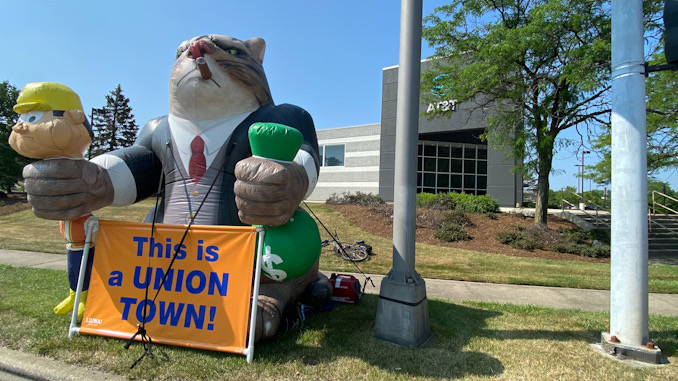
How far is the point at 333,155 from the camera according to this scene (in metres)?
25.3

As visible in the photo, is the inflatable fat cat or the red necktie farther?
the red necktie

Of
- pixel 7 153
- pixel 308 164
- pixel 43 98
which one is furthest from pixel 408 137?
pixel 7 153

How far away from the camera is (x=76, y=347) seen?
308 centimetres

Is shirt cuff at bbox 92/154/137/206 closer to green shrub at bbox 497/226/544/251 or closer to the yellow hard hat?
the yellow hard hat

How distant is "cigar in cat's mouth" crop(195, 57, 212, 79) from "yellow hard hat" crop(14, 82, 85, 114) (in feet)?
3.67

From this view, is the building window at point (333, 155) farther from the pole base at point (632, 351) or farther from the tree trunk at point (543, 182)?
the pole base at point (632, 351)

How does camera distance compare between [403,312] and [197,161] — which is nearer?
[403,312]

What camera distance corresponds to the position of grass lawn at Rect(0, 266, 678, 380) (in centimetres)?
276

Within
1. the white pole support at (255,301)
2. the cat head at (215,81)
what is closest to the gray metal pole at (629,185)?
the white pole support at (255,301)

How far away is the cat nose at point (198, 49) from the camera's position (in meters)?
3.34

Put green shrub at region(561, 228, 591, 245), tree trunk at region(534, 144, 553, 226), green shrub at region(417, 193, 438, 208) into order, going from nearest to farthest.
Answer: green shrub at region(561, 228, 591, 245) < tree trunk at region(534, 144, 553, 226) < green shrub at region(417, 193, 438, 208)

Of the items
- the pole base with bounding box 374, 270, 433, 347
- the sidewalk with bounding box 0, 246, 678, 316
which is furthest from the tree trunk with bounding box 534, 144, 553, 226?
the pole base with bounding box 374, 270, 433, 347

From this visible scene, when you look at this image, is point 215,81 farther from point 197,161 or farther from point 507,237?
point 507,237

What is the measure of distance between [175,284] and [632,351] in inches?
152
